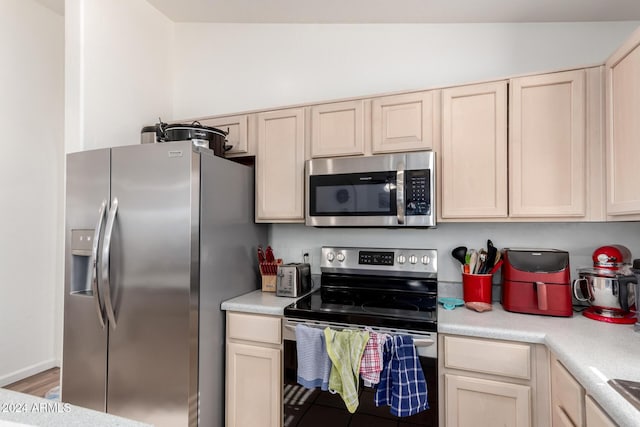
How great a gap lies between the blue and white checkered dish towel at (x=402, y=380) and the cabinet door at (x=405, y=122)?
3.42 feet

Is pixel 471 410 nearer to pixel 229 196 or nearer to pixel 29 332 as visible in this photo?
pixel 229 196

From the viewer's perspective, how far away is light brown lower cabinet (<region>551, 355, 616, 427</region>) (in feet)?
3.08

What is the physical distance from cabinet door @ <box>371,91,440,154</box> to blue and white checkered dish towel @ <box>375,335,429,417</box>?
104 centimetres

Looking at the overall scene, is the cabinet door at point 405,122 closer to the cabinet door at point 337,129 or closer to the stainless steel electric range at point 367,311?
the cabinet door at point 337,129

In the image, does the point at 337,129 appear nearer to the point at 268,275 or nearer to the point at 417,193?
the point at 417,193

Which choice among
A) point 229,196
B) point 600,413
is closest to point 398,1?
point 229,196

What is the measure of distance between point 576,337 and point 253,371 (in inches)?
59.0

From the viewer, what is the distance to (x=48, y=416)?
26.5 inches

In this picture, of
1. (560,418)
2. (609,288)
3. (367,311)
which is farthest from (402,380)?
(609,288)

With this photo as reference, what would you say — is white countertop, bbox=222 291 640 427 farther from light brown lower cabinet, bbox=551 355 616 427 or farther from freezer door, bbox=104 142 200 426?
freezer door, bbox=104 142 200 426

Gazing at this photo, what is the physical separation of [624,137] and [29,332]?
425 cm

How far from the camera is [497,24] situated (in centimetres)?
199

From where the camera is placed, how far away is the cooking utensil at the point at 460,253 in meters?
1.91

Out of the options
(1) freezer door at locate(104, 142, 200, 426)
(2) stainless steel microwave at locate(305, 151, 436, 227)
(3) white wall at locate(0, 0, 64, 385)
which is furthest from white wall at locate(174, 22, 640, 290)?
(3) white wall at locate(0, 0, 64, 385)
